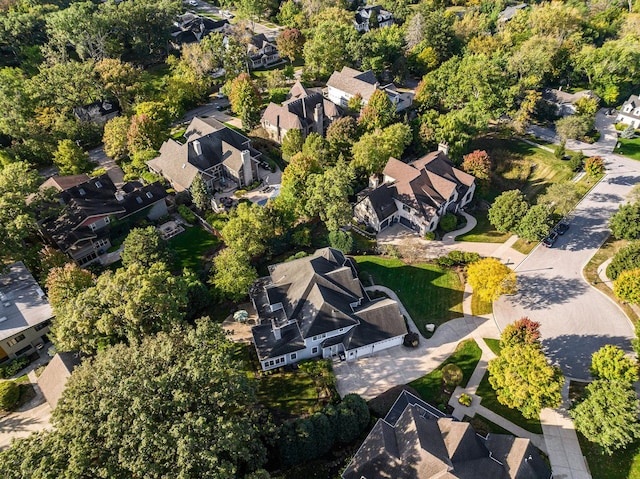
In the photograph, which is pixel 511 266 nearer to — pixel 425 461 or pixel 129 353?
pixel 425 461

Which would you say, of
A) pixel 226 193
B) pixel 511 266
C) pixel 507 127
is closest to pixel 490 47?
pixel 507 127

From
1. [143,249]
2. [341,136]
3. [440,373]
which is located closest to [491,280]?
[440,373]

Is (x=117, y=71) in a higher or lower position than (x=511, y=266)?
higher

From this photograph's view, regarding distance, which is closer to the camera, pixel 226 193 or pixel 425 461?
pixel 425 461

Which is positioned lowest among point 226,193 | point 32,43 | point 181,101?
point 226,193

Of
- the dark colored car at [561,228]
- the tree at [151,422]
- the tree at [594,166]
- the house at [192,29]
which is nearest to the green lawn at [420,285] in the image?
the dark colored car at [561,228]

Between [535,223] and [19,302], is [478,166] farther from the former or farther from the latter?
[19,302]

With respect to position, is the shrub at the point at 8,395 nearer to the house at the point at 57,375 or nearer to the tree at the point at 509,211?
the house at the point at 57,375
